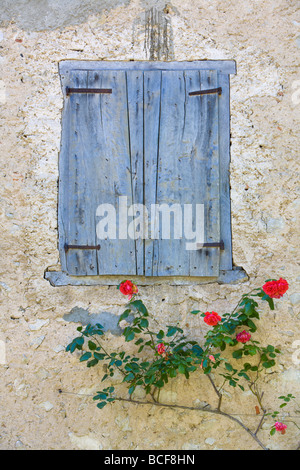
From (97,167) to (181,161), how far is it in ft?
1.84

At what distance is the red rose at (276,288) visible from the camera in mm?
2488

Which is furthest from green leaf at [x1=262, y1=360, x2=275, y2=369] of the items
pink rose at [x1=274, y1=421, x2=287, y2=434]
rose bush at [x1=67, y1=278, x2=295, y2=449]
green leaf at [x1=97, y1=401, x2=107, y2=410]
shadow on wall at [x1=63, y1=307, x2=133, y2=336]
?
green leaf at [x1=97, y1=401, x2=107, y2=410]

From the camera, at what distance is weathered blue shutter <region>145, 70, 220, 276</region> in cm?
284

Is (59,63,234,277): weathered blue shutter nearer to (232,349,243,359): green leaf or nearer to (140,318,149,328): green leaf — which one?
(140,318,149,328): green leaf

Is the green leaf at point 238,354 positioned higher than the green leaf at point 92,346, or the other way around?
the green leaf at point 92,346

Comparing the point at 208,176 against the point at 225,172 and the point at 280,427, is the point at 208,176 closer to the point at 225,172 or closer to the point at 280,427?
the point at 225,172

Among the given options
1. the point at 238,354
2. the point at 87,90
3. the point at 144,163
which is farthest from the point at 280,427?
the point at 87,90

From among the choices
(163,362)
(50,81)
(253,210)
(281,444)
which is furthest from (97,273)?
(281,444)

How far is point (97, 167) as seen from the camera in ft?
9.46

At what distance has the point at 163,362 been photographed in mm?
2584

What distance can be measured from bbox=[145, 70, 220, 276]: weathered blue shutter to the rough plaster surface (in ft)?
0.46

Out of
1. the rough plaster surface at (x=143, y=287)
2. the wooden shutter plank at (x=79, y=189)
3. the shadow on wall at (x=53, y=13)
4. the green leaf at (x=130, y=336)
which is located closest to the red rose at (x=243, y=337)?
the rough plaster surface at (x=143, y=287)

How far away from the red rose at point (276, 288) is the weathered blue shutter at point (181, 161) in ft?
1.31

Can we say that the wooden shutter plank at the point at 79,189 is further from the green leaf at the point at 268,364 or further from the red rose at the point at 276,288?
the green leaf at the point at 268,364
